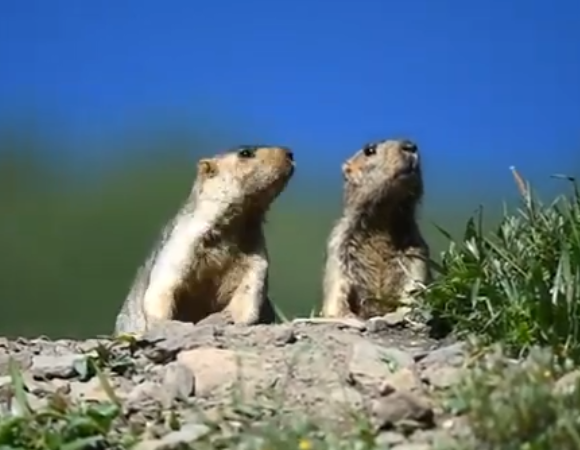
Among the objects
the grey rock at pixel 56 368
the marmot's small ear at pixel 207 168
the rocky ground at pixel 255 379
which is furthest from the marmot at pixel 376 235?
the grey rock at pixel 56 368

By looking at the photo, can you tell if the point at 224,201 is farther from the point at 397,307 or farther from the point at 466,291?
the point at 466,291

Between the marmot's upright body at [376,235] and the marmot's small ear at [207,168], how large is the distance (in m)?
0.69

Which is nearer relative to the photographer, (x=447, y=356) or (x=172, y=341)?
(x=447, y=356)

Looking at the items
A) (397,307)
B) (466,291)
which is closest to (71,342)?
(397,307)

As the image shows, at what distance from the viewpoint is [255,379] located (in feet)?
12.8

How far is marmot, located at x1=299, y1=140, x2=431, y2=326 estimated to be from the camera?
6105mm

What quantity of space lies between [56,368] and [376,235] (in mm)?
2438

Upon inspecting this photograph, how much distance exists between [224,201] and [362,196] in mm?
707

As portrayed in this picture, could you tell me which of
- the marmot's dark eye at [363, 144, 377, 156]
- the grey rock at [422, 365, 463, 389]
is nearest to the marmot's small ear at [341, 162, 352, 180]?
the marmot's dark eye at [363, 144, 377, 156]

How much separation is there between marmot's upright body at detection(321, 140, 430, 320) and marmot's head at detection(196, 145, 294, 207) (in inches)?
16.2

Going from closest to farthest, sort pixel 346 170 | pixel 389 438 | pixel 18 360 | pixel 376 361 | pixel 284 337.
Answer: pixel 389 438
pixel 376 361
pixel 284 337
pixel 18 360
pixel 346 170

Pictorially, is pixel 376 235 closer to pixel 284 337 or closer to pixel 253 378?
pixel 284 337

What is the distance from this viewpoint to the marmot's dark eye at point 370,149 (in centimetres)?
623

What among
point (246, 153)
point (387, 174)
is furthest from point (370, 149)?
point (246, 153)
